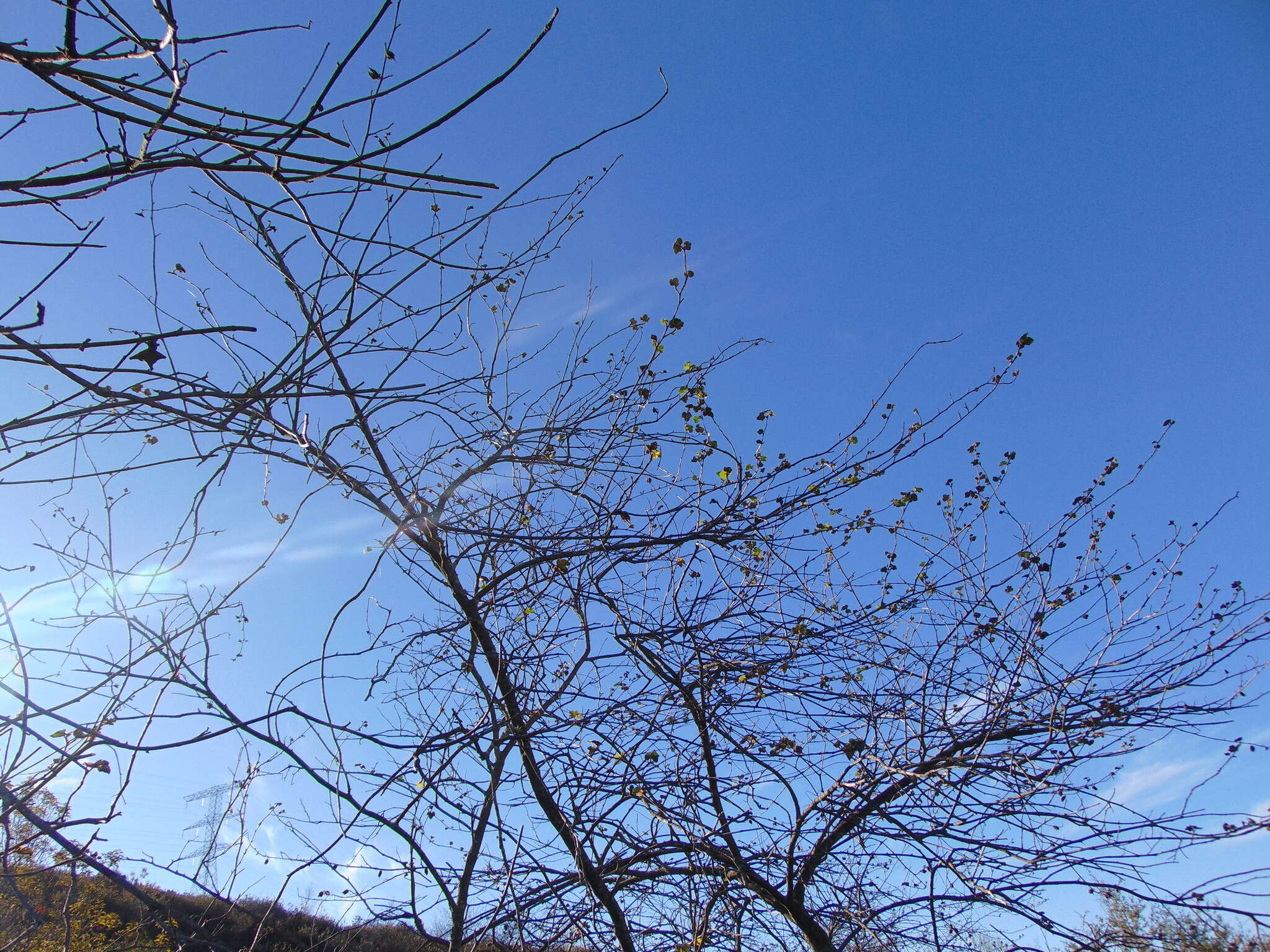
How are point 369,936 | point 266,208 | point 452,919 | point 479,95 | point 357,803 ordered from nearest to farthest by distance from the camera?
1. point 479,95
2. point 266,208
3. point 357,803
4. point 452,919
5. point 369,936

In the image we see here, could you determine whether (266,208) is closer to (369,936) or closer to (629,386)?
(629,386)

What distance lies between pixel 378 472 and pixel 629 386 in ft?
3.18

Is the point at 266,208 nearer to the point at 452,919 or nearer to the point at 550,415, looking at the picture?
A: the point at 550,415

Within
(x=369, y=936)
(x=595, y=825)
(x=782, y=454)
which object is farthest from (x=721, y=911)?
(x=369, y=936)

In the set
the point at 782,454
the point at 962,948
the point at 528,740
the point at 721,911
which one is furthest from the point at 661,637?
the point at 962,948

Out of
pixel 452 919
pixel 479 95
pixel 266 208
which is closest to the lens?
pixel 479 95

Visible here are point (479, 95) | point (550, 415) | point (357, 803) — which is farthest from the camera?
point (550, 415)

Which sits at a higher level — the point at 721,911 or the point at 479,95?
the point at 479,95

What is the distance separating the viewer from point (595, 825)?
263 centimetres

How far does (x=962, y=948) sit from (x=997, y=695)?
914 millimetres

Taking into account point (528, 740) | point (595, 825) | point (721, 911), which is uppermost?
point (528, 740)

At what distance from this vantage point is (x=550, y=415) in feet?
9.38

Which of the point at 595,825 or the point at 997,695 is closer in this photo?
the point at 595,825

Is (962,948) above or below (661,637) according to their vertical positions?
below
